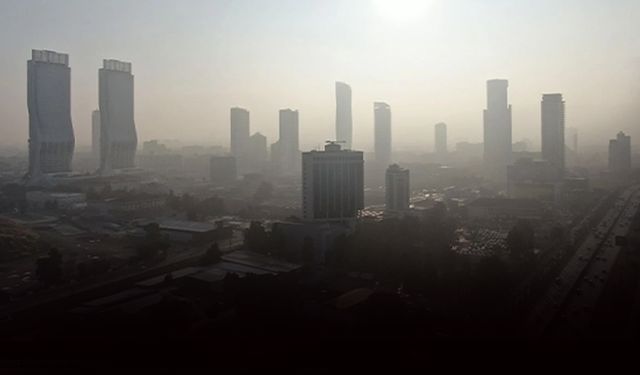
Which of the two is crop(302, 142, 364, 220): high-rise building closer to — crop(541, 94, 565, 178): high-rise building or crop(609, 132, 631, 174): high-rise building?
crop(541, 94, 565, 178): high-rise building

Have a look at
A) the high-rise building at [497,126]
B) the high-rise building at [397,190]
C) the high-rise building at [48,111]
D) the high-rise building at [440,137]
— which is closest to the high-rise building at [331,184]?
the high-rise building at [397,190]

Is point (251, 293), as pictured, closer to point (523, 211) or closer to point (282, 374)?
point (282, 374)

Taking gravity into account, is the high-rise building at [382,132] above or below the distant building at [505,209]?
above

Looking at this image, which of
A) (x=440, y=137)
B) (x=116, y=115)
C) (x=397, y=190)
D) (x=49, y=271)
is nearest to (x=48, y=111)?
(x=116, y=115)

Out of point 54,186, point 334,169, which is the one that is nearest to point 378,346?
point 334,169

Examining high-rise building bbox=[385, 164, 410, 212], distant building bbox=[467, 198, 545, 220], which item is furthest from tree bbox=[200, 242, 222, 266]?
distant building bbox=[467, 198, 545, 220]

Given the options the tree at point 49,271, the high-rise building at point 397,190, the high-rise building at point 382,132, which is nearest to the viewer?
the tree at point 49,271

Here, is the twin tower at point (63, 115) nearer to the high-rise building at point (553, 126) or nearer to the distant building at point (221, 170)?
the distant building at point (221, 170)
